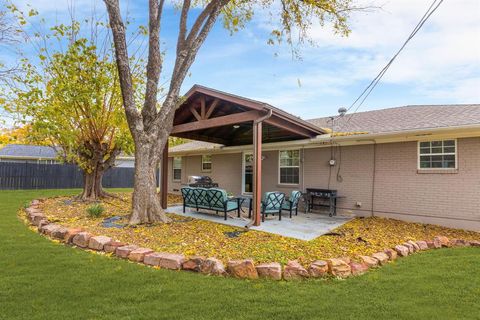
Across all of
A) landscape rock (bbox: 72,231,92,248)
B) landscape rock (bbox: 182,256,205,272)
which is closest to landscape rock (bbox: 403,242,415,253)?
landscape rock (bbox: 182,256,205,272)

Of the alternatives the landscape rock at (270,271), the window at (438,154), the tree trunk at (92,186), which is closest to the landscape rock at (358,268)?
the landscape rock at (270,271)

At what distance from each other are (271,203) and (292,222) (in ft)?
2.59

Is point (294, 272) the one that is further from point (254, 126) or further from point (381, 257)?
point (254, 126)

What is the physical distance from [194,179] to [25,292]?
9.82 meters

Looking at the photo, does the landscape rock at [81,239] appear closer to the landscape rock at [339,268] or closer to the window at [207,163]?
the landscape rock at [339,268]

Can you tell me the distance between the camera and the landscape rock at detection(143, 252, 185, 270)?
429 centimetres

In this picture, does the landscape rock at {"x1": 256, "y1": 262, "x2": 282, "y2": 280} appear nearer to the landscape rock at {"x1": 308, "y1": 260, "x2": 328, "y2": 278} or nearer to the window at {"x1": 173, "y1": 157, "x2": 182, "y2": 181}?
the landscape rock at {"x1": 308, "y1": 260, "x2": 328, "y2": 278}

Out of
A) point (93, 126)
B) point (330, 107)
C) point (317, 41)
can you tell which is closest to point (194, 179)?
point (93, 126)

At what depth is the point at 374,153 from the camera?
8.84 m

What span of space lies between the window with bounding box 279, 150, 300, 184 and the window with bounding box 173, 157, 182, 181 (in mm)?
7471

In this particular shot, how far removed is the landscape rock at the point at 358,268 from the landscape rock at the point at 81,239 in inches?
187

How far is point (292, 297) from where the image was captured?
3381 millimetres

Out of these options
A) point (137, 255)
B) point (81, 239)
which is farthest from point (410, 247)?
point (81, 239)

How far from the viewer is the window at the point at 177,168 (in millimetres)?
16625
